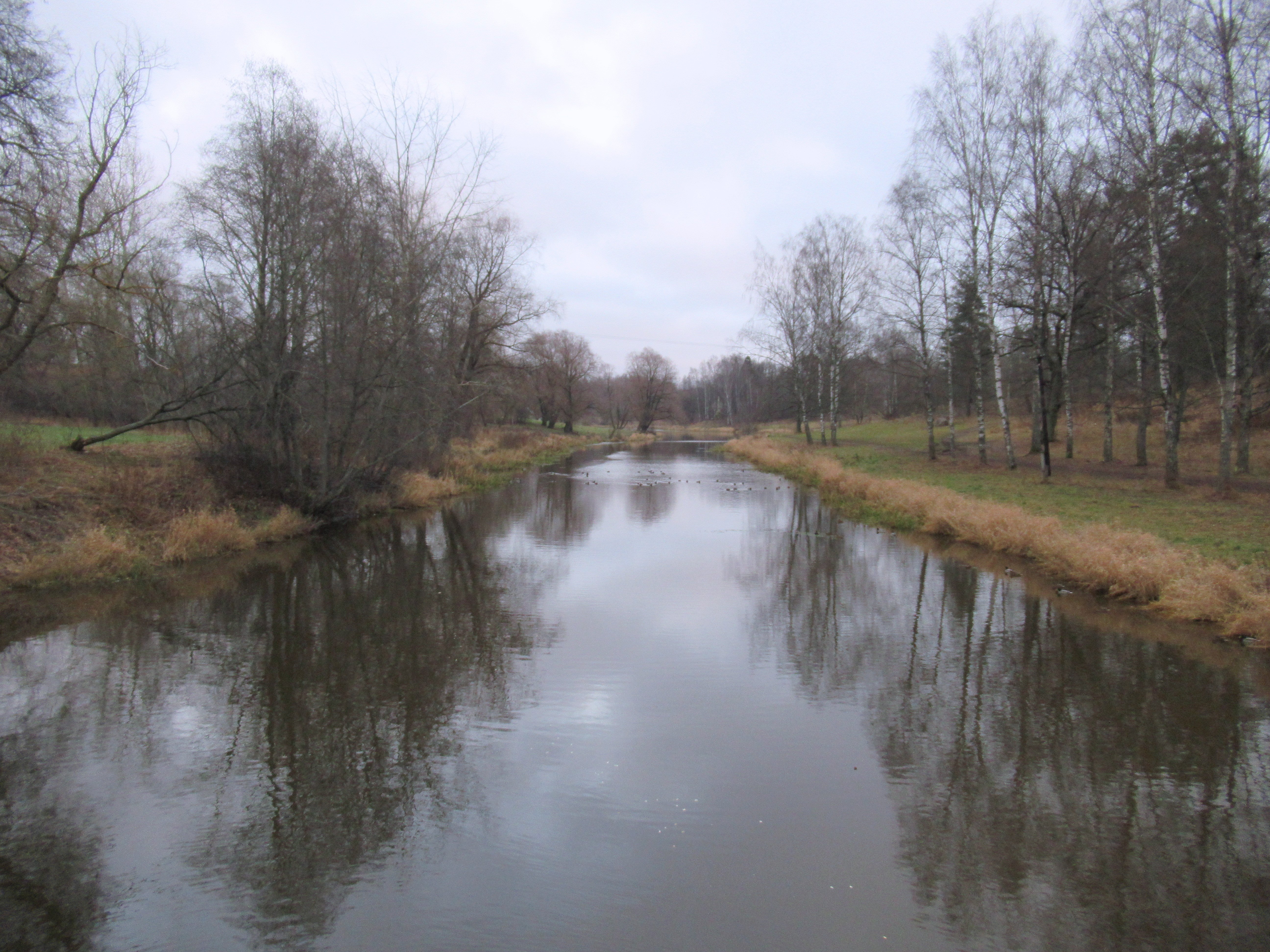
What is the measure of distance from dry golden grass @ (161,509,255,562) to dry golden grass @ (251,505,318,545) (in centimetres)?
40

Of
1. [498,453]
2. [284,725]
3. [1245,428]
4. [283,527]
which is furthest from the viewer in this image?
[498,453]

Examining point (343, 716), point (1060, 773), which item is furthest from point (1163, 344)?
point (343, 716)

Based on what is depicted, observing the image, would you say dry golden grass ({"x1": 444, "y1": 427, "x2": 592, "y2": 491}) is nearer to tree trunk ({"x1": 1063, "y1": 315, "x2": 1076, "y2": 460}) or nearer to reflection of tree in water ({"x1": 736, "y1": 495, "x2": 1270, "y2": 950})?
reflection of tree in water ({"x1": 736, "y1": 495, "x2": 1270, "y2": 950})

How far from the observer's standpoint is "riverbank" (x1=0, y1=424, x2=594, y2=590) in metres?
10.0

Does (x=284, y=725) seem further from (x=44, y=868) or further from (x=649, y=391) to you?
(x=649, y=391)

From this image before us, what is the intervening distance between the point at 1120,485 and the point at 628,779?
56.6 feet

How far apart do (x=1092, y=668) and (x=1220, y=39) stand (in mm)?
13983

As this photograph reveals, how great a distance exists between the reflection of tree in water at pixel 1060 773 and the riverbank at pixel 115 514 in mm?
9102

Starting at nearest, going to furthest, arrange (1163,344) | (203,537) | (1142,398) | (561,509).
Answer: (203,537) → (1163,344) → (561,509) → (1142,398)

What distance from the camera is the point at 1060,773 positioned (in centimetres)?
512

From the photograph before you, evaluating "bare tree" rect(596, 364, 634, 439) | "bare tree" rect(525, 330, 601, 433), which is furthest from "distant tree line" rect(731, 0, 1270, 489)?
"bare tree" rect(596, 364, 634, 439)

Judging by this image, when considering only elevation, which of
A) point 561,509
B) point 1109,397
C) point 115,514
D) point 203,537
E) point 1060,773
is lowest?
point 1060,773

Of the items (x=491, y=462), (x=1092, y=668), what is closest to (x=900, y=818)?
(x=1092, y=668)

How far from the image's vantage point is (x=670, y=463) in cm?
3725
